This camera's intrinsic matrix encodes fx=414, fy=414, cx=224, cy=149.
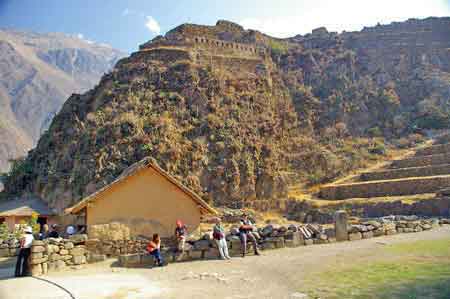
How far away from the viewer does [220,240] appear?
11984mm

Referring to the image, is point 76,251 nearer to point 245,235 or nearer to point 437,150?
point 245,235

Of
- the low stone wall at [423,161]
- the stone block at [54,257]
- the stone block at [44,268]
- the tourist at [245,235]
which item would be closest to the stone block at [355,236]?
the tourist at [245,235]

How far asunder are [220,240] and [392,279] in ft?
16.9

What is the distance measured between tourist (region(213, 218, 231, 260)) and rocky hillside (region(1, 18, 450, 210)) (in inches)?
770

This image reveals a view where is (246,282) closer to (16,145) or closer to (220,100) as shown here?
(220,100)

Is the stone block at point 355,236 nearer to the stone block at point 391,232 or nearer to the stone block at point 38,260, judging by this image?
the stone block at point 391,232

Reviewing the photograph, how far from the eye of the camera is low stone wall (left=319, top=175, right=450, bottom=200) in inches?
Answer: 1192

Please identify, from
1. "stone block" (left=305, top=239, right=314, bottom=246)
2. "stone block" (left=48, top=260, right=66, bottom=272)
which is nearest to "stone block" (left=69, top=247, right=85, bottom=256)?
"stone block" (left=48, top=260, right=66, bottom=272)

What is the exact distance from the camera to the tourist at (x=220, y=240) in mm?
11844

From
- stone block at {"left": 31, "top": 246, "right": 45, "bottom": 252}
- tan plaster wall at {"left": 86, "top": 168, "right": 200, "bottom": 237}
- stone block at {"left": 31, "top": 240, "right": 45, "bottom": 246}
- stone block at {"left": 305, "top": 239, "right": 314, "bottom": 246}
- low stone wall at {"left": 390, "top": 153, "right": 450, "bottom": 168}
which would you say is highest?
low stone wall at {"left": 390, "top": 153, "right": 450, "bottom": 168}

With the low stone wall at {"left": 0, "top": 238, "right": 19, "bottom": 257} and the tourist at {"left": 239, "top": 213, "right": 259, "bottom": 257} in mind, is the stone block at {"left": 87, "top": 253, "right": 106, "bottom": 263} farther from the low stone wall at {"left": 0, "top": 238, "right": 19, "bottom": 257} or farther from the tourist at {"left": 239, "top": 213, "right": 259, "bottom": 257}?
the low stone wall at {"left": 0, "top": 238, "right": 19, "bottom": 257}

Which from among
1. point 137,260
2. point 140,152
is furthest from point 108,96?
point 137,260

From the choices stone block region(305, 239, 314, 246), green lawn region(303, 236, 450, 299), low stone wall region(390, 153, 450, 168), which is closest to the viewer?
green lawn region(303, 236, 450, 299)

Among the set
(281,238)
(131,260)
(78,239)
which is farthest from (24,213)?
(281,238)
